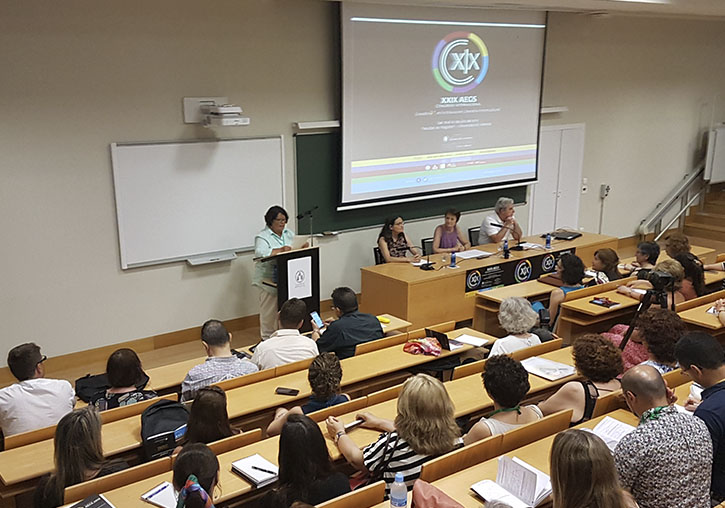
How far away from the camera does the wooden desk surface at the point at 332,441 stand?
10.3 ft

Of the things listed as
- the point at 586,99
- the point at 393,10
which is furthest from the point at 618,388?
the point at 586,99

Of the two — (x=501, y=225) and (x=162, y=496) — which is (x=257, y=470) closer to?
(x=162, y=496)

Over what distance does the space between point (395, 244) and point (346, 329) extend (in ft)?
9.49

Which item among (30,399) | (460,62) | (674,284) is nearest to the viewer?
(30,399)

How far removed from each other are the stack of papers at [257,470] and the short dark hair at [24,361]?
5.15ft

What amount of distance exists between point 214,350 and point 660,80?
977 centimetres

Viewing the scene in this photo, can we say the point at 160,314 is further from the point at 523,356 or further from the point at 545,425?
the point at 545,425

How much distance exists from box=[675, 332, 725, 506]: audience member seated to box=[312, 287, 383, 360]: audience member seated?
2.34 meters

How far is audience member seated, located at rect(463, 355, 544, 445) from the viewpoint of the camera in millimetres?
3492

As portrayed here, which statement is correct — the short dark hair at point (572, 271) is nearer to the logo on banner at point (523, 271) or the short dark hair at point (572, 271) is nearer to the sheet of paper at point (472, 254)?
the logo on banner at point (523, 271)

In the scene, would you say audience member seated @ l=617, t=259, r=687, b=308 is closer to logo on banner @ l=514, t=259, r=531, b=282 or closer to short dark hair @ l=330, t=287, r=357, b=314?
logo on banner @ l=514, t=259, r=531, b=282

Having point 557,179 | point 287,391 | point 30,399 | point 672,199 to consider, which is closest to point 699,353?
point 287,391

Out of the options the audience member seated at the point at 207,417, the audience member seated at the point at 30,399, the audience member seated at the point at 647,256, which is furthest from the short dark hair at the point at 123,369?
the audience member seated at the point at 647,256

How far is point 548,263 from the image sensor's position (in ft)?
27.2
